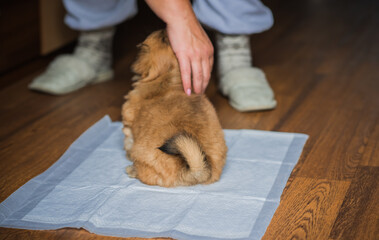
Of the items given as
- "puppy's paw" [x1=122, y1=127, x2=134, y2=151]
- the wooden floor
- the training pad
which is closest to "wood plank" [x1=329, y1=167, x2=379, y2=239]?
the wooden floor

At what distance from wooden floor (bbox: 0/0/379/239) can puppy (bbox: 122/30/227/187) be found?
245 millimetres

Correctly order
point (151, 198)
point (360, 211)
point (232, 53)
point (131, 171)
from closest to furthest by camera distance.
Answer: point (360, 211) → point (151, 198) → point (131, 171) → point (232, 53)

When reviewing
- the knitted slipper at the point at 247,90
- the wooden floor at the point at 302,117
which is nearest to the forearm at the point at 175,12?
the wooden floor at the point at 302,117

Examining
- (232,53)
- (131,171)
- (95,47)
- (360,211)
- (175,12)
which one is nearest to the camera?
(360,211)

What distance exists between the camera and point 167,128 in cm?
130

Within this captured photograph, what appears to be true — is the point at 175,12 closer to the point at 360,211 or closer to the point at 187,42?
the point at 187,42

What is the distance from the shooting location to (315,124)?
176cm

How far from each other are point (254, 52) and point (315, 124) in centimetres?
95

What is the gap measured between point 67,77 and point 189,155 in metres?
1.14

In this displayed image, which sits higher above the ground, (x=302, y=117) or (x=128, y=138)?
(x=128, y=138)

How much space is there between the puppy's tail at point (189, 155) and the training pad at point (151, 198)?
58mm

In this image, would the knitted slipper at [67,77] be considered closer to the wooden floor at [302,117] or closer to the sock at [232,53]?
the wooden floor at [302,117]

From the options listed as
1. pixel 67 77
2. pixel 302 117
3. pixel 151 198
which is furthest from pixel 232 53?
pixel 151 198

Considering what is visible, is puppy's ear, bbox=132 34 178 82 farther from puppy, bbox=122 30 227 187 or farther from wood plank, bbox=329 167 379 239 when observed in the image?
wood plank, bbox=329 167 379 239
